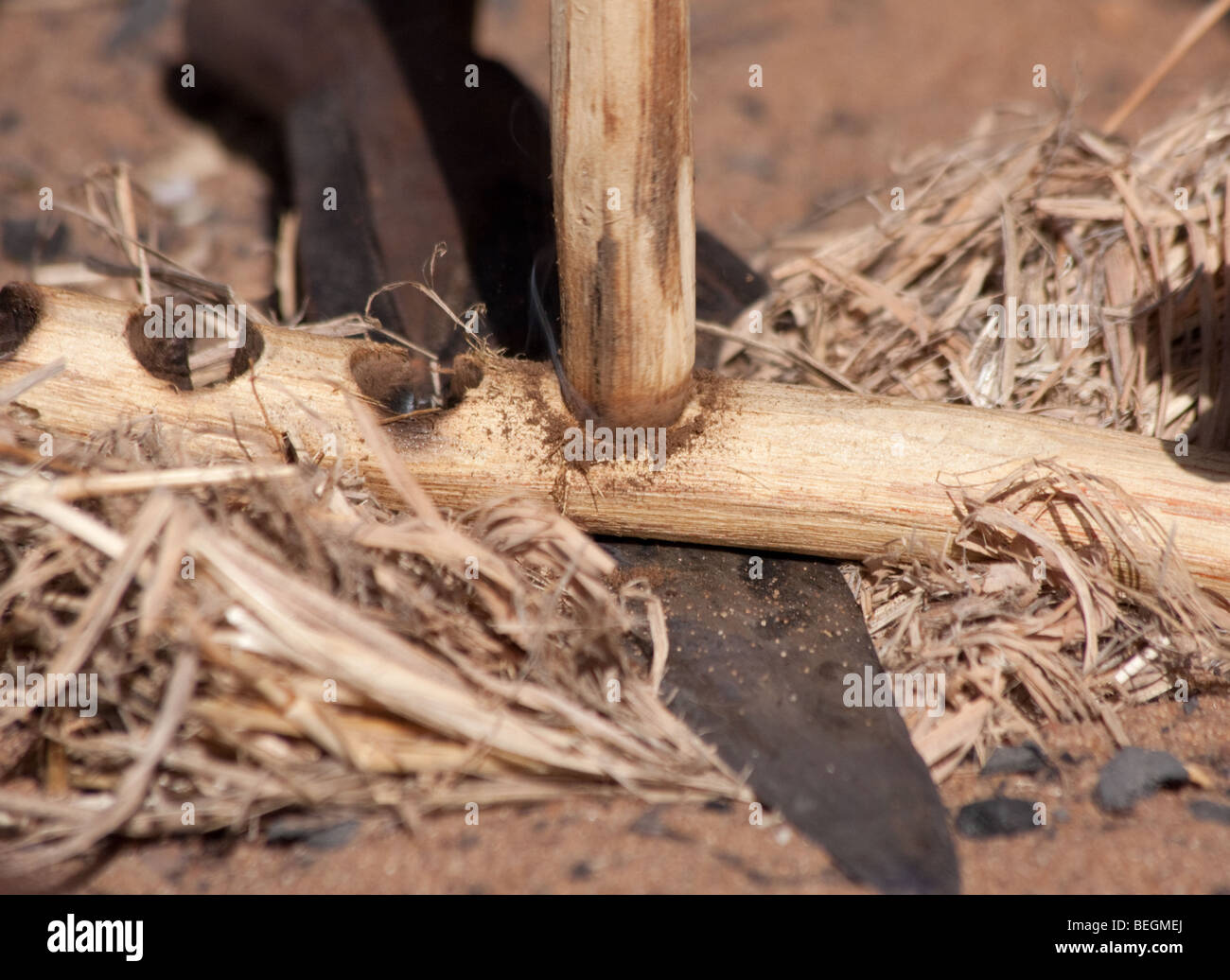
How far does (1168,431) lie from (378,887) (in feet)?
7.11

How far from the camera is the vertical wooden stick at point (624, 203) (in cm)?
172

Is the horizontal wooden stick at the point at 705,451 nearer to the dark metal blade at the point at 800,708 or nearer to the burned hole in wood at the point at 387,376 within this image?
the burned hole in wood at the point at 387,376

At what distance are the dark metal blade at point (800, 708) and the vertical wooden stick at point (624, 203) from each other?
0.41 m

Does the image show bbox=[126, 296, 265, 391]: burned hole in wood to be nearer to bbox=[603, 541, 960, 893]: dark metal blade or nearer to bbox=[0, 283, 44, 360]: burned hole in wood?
bbox=[0, 283, 44, 360]: burned hole in wood

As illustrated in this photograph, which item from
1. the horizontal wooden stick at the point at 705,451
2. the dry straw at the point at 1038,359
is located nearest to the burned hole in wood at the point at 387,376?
the horizontal wooden stick at the point at 705,451

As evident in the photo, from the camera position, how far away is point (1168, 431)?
2.52 meters

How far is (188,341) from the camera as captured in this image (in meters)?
2.45

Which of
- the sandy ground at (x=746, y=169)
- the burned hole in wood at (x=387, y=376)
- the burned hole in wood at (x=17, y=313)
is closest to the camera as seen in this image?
the sandy ground at (x=746, y=169)

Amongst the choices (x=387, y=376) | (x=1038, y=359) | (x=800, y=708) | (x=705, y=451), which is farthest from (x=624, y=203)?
(x=1038, y=359)

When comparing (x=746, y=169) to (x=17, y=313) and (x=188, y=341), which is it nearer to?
(x=188, y=341)

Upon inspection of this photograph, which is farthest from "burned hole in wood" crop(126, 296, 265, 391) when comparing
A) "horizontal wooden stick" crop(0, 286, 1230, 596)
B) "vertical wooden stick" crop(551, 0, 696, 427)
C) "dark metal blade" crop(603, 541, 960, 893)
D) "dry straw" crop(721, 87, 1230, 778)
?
"dry straw" crop(721, 87, 1230, 778)

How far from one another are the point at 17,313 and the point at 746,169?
3.19m

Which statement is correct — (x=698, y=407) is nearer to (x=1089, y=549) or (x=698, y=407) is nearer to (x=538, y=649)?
(x=538, y=649)

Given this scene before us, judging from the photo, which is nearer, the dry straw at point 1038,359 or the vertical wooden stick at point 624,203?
the vertical wooden stick at point 624,203
